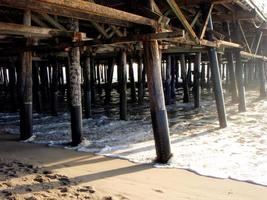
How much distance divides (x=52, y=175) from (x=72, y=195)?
1019 mm

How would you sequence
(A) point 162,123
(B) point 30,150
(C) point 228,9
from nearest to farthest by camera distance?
1. (A) point 162,123
2. (B) point 30,150
3. (C) point 228,9

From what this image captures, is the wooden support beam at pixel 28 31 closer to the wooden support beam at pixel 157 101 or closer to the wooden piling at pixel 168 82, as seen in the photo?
the wooden support beam at pixel 157 101

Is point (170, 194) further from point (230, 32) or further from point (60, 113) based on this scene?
point (60, 113)

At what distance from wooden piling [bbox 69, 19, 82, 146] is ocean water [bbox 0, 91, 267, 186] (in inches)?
10.1

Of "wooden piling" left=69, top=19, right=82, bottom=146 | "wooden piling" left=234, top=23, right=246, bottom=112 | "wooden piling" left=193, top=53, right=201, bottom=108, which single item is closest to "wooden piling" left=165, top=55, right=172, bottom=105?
"wooden piling" left=193, top=53, right=201, bottom=108

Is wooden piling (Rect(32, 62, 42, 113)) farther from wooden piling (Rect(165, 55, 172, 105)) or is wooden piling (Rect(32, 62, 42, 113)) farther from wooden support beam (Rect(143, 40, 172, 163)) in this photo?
wooden support beam (Rect(143, 40, 172, 163))

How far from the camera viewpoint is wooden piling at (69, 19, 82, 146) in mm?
7988

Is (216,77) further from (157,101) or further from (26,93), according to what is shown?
(26,93)

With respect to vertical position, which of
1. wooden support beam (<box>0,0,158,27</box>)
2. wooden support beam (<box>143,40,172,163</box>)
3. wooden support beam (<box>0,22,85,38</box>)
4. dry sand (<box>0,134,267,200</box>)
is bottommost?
dry sand (<box>0,134,267,200</box>)

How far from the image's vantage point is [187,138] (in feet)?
28.4

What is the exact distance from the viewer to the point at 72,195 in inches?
185

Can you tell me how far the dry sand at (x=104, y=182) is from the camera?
15.8 ft

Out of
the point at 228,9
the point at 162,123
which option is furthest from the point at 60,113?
the point at 162,123

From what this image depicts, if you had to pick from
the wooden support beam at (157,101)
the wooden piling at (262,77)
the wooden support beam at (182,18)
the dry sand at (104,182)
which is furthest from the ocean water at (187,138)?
the wooden piling at (262,77)
